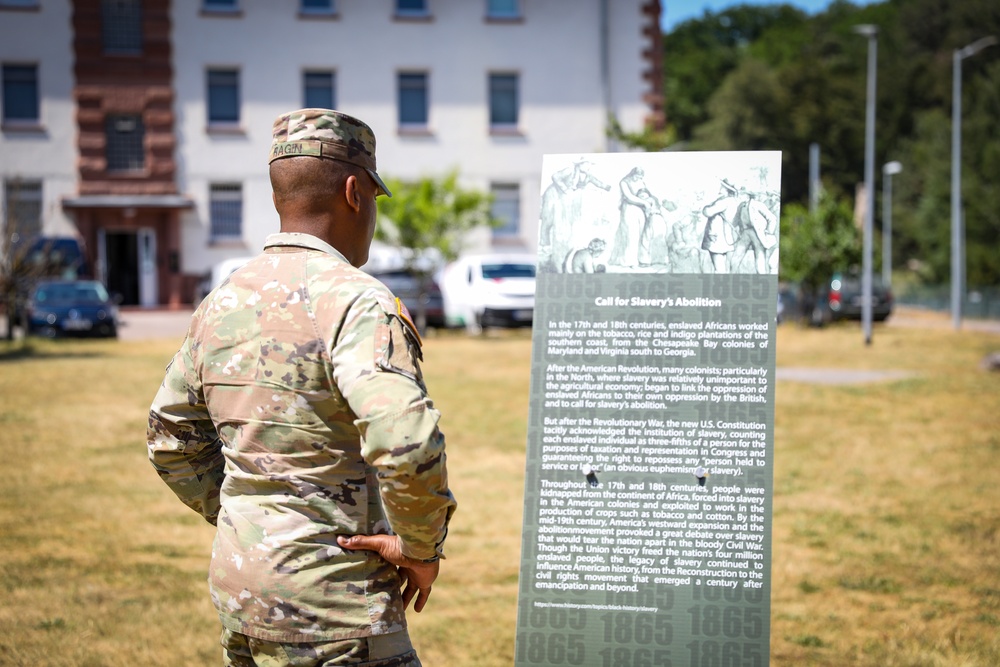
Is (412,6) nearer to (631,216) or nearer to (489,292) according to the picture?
(489,292)

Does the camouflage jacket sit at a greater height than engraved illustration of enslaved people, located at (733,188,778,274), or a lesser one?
lesser

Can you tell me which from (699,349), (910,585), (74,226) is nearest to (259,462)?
(699,349)

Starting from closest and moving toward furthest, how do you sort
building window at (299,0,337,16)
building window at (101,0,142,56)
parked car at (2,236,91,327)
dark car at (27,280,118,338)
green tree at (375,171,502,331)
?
parked car at (2,236,91,327) → dark car at (27,280,118,338) → green tree at (375,171,502,331) → building window at (101,0,142,56) → building window at (299,0,337,16)

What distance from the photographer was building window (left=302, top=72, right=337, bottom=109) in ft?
117

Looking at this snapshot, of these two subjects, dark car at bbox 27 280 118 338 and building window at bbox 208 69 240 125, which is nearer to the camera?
dark car at bbox 27 280 118 338

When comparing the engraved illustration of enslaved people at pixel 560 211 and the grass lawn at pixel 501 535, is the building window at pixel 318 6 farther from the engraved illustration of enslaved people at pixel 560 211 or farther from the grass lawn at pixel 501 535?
the engraved illustration of enslaved people at pixel 560 211

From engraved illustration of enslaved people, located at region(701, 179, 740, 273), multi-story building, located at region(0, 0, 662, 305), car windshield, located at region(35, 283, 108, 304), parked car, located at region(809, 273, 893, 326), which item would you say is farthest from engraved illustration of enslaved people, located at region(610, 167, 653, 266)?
multi-story building, located at region(0, 0, 662, 305)

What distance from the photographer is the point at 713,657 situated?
3635 millimetres

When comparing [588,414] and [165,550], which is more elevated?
[588,414]

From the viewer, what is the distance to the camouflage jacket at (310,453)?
2.49 meters

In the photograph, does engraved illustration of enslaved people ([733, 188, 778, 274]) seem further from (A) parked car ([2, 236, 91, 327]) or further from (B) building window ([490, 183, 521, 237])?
(B) building window ([490, 183, 521, 237])

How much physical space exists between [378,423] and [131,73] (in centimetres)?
3537

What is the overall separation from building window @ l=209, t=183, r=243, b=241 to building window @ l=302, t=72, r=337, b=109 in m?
3.51

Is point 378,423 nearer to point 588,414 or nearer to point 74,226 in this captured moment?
point 588,414
